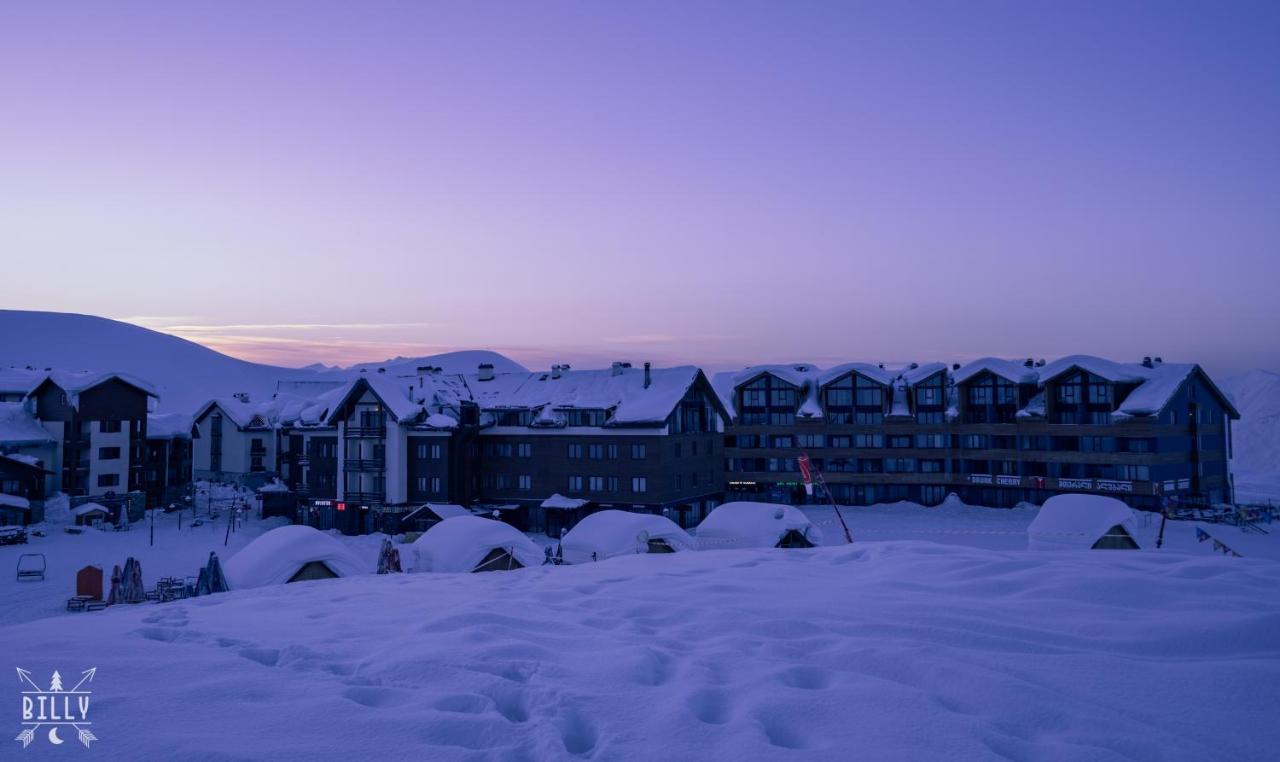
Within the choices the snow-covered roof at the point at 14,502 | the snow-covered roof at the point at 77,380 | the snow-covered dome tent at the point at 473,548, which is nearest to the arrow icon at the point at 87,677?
the snow-covered dome tent at the point at 473,548

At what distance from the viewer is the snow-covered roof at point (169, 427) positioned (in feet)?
211

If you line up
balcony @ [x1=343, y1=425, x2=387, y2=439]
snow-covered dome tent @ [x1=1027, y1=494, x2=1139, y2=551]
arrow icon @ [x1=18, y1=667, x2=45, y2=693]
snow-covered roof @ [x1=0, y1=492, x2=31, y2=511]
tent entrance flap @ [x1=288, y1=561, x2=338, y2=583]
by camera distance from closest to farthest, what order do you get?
arrow icon @ [x1=18, y1=667, x2=45, y2=693] → tent entrance flap @ [x1=288, y1=561, x2=338, y2=583] → snow-covered dome tent @ [x1=1027, y1=494, x2=1139, y2=551] → snow-covered roof @ [x1=0, y1=492, x2=31, y2=511] → balcony @ [x1=343, y1=425, x2=387, y2=439]

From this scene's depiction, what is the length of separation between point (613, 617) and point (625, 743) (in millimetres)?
4003

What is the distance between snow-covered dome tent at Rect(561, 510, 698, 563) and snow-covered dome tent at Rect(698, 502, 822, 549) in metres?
1.72

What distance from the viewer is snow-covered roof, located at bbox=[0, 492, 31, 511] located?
156 feet

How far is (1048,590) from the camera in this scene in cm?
963

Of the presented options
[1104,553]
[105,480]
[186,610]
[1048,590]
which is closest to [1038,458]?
[1104,553]

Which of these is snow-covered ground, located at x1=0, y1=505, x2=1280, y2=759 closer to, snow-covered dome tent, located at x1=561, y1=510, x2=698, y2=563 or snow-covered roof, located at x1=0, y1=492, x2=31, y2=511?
snow-covered dome tent, located at x1=561, y1=510, x2=698, y2=563

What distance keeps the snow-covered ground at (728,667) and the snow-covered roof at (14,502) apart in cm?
4739

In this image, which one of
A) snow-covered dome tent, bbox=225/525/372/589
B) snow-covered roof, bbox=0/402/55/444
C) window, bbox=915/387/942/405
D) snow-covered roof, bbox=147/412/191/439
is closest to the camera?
snow-covered dome tent, bbox=225/525/372/589

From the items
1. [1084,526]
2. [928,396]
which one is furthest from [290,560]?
[928,396]

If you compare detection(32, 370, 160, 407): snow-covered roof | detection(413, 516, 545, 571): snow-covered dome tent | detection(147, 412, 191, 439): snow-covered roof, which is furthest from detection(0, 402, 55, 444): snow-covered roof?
detection(413, 516, 545, 571): snow-covered dome tent

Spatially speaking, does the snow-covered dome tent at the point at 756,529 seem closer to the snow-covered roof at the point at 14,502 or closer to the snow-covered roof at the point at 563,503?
the snow-covered roof at the point at 563,503

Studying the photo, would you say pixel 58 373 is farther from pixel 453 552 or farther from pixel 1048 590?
pixel 1048 590
